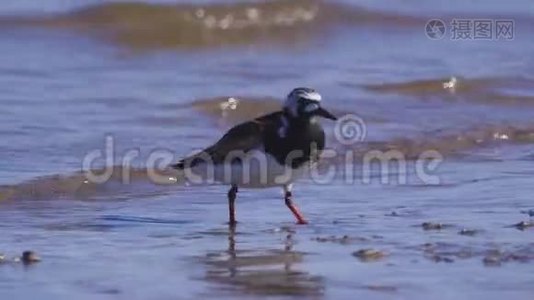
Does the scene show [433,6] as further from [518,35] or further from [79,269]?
[79,269]

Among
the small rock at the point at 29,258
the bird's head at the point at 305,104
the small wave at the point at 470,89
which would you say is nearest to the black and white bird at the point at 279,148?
the bird's head at the point at 305,104

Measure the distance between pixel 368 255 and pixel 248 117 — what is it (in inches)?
199

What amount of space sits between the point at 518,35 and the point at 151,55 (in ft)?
13.3

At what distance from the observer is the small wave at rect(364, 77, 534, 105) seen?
12.5 metres

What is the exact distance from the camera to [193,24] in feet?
53.4

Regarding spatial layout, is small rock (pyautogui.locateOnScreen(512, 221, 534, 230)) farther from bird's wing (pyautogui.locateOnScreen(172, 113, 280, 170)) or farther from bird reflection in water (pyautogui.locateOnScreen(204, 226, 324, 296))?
bird's wing (pyautogui.locateOnScreen(172, 113, 280, 170))

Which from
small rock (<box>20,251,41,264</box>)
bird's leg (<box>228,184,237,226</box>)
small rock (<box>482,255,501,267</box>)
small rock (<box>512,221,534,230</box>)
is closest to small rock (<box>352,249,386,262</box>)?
small rock (<box>482,255,501,267</box>)

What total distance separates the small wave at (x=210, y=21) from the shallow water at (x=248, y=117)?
3 centimetres

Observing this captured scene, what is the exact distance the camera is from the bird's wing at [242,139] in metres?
8.20

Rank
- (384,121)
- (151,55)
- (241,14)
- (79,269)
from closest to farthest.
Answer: (79,269) < (384,121) < (151,55) < (241,14)

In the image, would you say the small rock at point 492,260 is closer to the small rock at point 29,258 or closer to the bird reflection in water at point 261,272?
the bird reflection in water at point 261,272

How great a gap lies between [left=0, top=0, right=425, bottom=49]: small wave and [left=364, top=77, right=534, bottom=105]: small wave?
10.9 feet

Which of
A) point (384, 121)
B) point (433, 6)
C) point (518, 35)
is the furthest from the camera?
point (433, 6)

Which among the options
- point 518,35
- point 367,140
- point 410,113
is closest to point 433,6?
point 518,35
